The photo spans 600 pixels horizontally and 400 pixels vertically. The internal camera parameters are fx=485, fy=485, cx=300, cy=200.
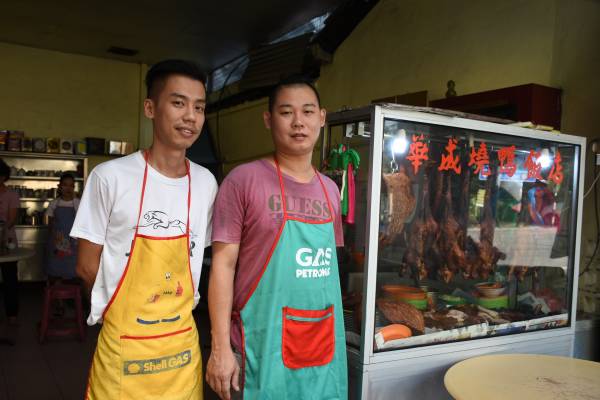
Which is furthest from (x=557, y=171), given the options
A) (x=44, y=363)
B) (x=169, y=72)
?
(x=44, y=363)

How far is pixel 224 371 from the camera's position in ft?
5.04

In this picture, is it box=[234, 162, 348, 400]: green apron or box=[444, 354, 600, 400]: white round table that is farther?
box=[444, 354, 600, 400]: white round table

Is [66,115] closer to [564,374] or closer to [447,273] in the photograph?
[447,273]

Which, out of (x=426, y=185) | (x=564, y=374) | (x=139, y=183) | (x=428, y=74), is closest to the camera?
(x=139, y=183)

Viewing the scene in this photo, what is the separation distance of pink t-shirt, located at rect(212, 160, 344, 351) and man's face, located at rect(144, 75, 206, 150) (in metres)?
0.21

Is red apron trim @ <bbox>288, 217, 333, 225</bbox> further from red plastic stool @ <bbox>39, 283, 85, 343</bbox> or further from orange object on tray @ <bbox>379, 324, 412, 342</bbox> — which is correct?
red plastic stool @ <bbox>39, 283, 85, 343</bbox>

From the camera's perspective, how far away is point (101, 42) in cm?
716

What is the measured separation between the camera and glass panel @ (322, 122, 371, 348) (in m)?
2.10

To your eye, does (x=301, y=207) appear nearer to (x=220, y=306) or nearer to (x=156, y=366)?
(x=220, y=306)

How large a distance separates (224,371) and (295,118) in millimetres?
863

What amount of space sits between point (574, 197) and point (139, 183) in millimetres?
2394

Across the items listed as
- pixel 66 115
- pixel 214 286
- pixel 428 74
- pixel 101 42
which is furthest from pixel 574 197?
pixel 66 115

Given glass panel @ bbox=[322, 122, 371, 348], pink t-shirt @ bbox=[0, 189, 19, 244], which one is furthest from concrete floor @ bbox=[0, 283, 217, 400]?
glass panel @ bbox=[322, 122, 371, 348]

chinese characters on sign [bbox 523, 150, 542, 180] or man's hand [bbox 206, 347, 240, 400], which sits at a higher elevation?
chinese characters on sign [bbox 523, 150, 542, 180]
